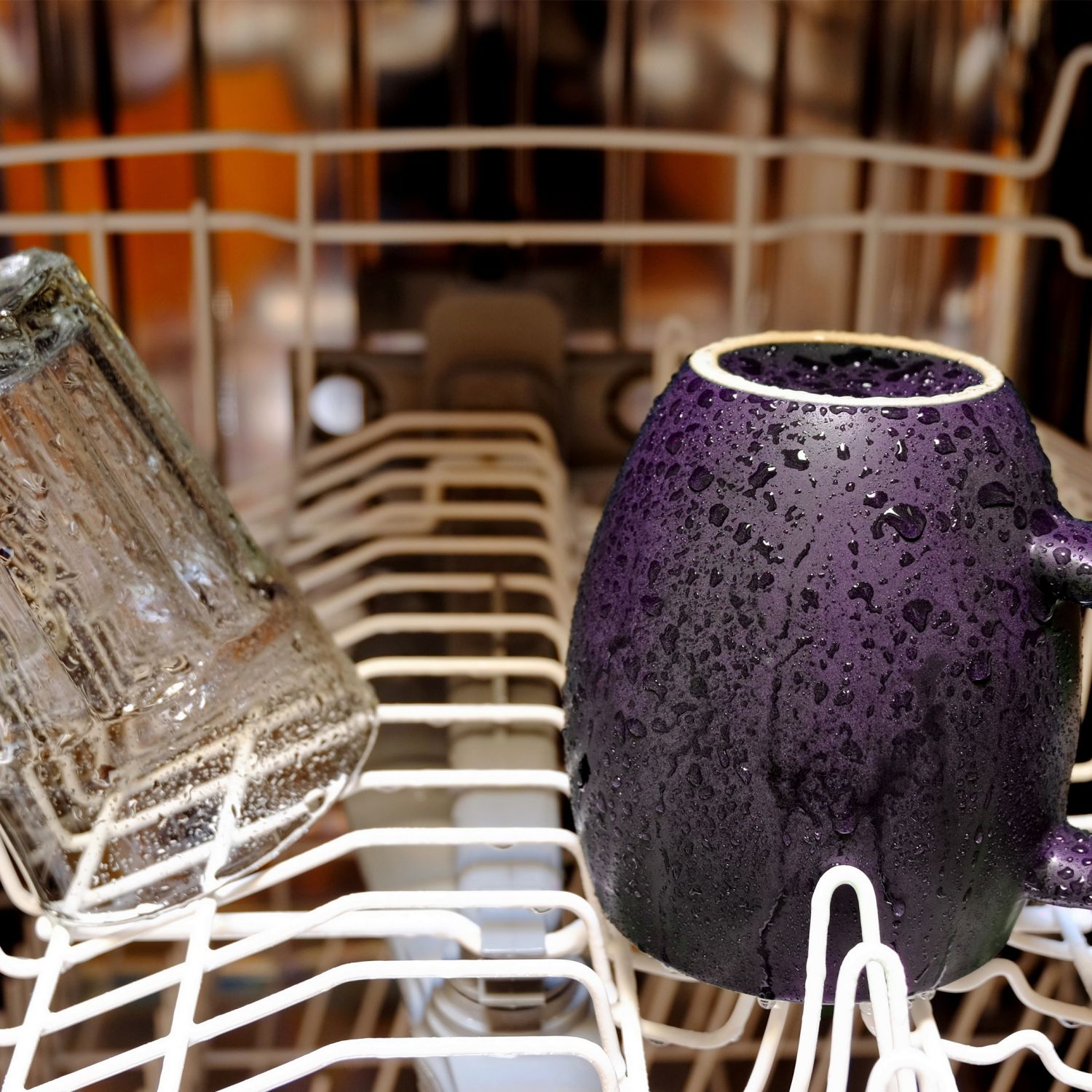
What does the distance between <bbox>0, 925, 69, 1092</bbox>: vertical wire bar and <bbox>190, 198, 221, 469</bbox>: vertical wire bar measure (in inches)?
13.6

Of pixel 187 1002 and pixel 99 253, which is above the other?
pixel 99 253

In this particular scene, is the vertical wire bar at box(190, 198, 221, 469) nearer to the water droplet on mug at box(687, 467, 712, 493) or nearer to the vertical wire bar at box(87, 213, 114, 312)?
the vertical wire bar at box(87, 213, 114, 312)

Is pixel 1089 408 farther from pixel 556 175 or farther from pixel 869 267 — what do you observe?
pixel 556 175

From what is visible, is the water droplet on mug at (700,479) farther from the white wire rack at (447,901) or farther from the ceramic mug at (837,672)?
the white wire rack at (447,901)

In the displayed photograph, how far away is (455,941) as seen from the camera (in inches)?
18.9

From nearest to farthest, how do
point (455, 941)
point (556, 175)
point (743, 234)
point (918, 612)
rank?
point (918, 612) < point (455, 941) < point (743, 234) < point (556, 175)

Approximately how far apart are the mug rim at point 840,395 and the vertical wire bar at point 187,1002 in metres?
0.21

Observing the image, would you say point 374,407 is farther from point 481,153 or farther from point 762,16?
point 762,16

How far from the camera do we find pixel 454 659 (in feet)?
1.66

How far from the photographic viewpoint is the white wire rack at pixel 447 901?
34cm

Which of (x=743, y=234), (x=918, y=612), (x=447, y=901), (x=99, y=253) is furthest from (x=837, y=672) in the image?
(x=99, y=253)

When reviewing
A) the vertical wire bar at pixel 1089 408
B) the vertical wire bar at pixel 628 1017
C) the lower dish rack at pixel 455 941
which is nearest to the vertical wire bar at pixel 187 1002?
the lower dish rack at pixel 455 941

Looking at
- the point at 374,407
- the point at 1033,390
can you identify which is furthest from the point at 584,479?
the point at 1033,390

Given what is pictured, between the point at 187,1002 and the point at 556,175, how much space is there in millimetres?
560
